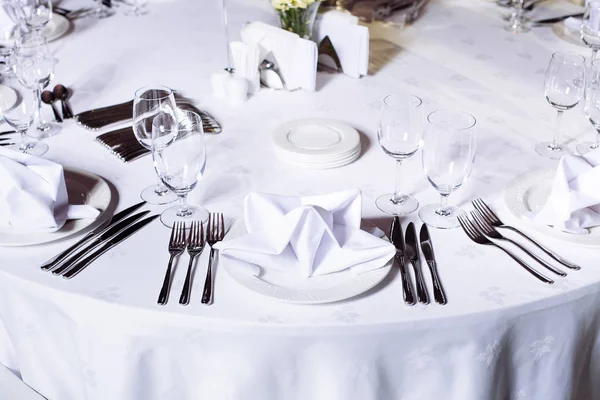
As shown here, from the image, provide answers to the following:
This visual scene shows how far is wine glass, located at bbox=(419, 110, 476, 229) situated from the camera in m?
1.27

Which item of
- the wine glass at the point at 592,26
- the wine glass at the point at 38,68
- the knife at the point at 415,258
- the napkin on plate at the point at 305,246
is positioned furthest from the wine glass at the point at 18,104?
the wine glass at the point at 592,26

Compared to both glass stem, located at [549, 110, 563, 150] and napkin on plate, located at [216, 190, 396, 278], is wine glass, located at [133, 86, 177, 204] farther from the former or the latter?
glass stem, located at [549, 110, 563, 150]

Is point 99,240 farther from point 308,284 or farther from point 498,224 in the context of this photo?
point 498,224

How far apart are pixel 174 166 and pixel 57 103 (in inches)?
26.1

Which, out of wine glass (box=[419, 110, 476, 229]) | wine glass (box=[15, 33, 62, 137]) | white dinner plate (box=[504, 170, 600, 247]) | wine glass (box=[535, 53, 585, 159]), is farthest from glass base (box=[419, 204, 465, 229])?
wine glass (box=[15, 33, 62, 137])

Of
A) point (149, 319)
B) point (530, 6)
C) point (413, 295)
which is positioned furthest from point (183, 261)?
point (530, 6)

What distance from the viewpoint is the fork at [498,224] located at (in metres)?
1.22

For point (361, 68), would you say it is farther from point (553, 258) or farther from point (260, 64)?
point (553, 258)

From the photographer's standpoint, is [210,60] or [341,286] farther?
[210,60]

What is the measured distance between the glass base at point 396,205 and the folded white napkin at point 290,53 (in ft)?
1.85

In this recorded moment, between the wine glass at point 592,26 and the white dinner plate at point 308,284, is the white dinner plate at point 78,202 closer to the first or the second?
the white dinner plate at point 308,284

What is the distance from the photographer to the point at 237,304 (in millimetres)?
1146

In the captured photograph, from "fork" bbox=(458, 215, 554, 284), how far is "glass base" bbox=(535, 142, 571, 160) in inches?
14.2

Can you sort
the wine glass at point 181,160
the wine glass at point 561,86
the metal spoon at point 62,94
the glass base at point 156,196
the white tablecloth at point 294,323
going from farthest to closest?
the metal spoon at point 62,94 → the wine glass at point 561,86 → the glass base at point 156,196 → the wine glass at point 181,160 → the white tablecloth at point 294,323
